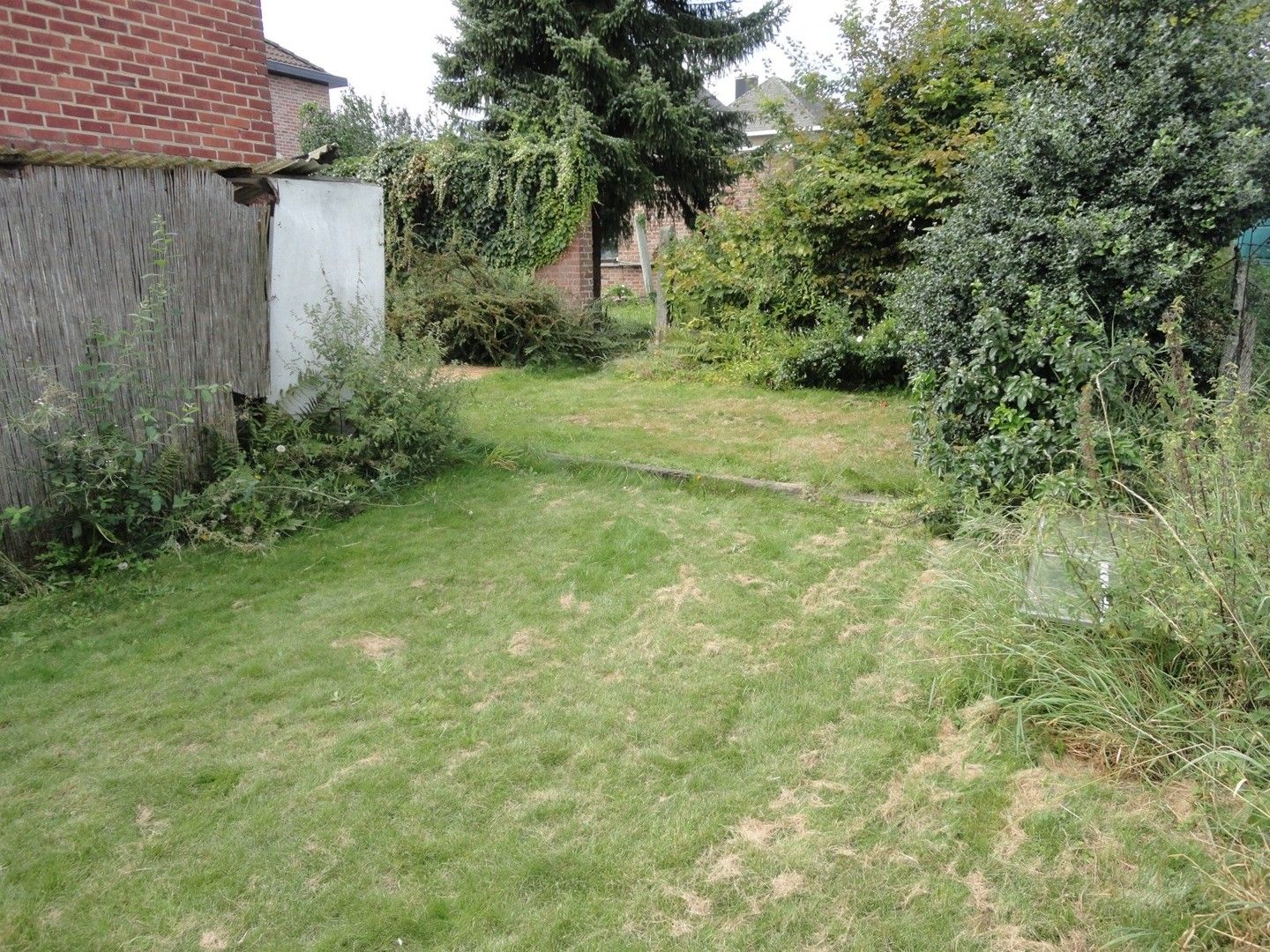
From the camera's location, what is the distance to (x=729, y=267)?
11273 mm

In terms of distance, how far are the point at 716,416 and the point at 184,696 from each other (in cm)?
589

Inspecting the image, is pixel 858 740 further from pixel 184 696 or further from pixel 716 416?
pixel 716 416

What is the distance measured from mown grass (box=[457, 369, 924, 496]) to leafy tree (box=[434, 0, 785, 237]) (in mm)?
4609

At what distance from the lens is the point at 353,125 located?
2206 cm

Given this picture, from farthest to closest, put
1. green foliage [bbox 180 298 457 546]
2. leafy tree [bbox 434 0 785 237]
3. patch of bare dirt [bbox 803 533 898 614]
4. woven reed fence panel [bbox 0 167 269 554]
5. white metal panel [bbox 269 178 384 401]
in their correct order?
leafy tree [bbox 434 0 785 237], white metal panel [bbox 269 178 384 401], green foliage [bbox 180 298 457 546], woven reed fence panel [bbox 0 167 269 554], patch of bare dirt [bbox 803 533 898 614]

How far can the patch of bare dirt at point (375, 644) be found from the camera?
3.99m

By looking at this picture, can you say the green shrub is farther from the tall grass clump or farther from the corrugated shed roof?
the corrugated shed roof

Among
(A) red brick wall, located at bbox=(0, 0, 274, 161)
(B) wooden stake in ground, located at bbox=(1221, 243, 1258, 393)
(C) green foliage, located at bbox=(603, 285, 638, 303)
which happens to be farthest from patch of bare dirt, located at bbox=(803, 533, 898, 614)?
(C) green foliage, located at bbox=(603, 285, 638, 303)

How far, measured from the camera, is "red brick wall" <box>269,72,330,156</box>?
22172 millimetres

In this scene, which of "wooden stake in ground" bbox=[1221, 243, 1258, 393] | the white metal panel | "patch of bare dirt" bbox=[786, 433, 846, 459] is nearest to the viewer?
"wooden stake in ground" bbox=[1221, 243, 1258, 393]

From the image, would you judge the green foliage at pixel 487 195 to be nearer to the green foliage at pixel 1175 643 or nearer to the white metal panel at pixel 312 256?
the white metal panel at pixel 312 256

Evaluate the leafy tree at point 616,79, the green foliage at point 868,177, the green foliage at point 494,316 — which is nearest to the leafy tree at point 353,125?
the leafy tree at point 616,79

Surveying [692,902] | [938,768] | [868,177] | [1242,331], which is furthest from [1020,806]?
[868,177]

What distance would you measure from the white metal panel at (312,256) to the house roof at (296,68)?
18.3 meters
